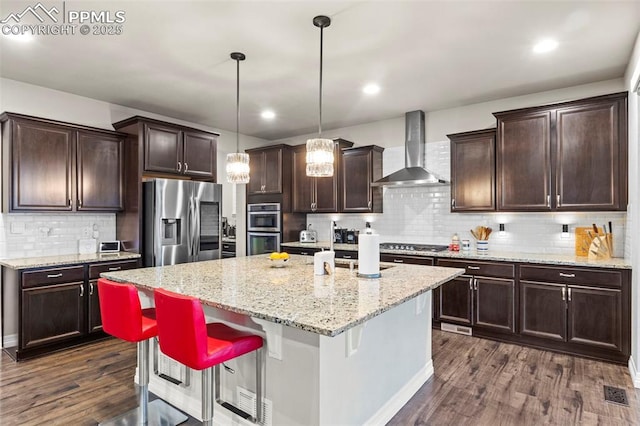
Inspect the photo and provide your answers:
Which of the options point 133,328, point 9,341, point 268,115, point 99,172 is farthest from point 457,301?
point 9,341

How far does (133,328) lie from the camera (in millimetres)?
2043

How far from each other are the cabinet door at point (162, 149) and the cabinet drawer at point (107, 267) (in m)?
1.09

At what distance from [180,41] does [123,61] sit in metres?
0.76

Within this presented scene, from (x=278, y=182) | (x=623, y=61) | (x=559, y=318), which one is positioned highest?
(x=623, y=61)

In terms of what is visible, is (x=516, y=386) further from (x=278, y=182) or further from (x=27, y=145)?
(x=27, y=145)

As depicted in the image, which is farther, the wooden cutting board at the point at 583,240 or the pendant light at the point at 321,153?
the wooden cutting board at the point at 583,240

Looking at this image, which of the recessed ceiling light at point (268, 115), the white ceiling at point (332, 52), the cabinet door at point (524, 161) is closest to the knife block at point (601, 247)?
the cabinet door at point (524, 161)

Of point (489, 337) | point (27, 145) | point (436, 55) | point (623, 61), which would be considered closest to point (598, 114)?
point (623, 61)

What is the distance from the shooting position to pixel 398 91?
4.10m

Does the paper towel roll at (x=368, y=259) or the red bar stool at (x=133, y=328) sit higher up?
the paper towel roll at (x=368, y=259)

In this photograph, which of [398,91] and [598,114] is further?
[398,91]

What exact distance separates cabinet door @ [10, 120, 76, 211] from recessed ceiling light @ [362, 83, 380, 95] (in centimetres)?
323

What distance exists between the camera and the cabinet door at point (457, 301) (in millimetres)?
4004

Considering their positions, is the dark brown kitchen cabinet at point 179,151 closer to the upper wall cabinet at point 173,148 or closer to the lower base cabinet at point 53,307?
the upper wall cabinet at point 173,148
